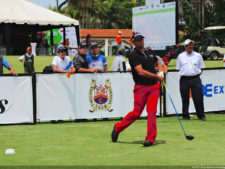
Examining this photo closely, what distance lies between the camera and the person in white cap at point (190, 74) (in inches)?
506

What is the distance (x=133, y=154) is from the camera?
7.94 meters

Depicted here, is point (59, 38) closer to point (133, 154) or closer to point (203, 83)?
point (203, 83)

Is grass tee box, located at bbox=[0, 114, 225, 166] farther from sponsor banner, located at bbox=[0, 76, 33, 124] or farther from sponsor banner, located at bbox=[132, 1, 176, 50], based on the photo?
sponsor banner, located at bbox=[132, 1, 176, 50]

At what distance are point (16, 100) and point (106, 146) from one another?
167 inches

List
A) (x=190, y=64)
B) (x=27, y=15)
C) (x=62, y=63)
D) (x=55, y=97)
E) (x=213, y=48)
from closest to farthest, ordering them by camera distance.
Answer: (x=55, y=97) < (x=190, y=64) < (x=62, y=63) < (x=27, y=15) < (x=213, y=48)

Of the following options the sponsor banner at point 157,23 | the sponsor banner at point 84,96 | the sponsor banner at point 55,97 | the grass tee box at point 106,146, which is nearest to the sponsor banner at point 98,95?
the sponsor banner at point 84,96

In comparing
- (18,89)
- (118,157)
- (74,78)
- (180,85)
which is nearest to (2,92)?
(18,89)

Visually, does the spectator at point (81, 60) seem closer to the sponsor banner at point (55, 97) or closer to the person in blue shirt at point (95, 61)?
the person in blue shirt at point (95, 61)

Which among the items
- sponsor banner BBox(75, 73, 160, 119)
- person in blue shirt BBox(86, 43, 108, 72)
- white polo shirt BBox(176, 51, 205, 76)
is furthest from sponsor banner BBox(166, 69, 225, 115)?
person in blue shirt BBox(86, 43, 108, 72)

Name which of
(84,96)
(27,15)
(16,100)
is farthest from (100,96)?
(27,15)

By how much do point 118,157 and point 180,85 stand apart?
19.3 ft

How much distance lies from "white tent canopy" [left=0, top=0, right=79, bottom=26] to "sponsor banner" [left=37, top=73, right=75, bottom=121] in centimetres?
1803

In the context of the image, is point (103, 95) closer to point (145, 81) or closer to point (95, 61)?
point (95, 61)

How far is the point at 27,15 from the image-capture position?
30641mm
